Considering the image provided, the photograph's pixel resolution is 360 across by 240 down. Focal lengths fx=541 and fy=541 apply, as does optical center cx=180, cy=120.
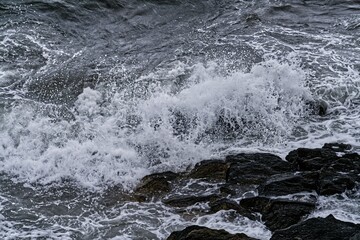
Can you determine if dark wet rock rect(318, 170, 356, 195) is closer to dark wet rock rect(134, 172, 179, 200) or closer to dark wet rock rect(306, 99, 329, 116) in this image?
dark wet rock rect(134, 172, 179, 200)

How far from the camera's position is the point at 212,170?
8516mm

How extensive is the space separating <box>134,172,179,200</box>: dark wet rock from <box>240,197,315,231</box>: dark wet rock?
1.37 m

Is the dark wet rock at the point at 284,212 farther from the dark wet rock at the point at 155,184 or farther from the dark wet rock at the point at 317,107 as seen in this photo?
the dark wet rock at the point at 317,107

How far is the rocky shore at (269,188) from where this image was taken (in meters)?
6.64

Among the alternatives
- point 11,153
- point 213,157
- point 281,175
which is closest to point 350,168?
point 281,175

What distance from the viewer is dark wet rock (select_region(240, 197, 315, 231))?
22.9ft

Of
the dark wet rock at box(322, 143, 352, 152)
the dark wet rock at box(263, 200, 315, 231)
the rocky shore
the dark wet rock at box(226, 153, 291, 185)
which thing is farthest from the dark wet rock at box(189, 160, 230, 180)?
the dark wet rock at box(322, 143, 352, 152)

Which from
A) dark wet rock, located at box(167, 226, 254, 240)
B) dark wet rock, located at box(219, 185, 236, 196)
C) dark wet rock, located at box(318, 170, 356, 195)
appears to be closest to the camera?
dark wet rock, located at box(167, 226, 254, 240)

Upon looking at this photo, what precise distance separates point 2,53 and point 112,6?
3.78 metres

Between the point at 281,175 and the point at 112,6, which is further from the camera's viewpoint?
the point at 112,6

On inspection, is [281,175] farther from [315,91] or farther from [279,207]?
[315,91]

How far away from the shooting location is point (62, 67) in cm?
1217

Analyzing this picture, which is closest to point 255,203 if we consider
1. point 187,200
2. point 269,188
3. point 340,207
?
point 269,188

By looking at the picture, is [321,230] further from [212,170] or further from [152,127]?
[152,127]
